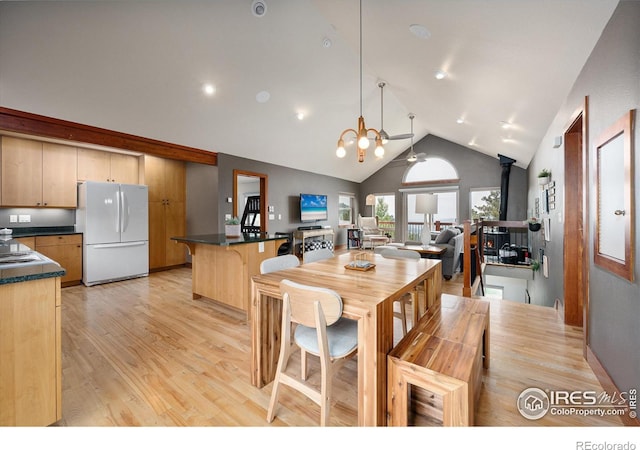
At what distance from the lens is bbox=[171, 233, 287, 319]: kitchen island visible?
9.67 ft

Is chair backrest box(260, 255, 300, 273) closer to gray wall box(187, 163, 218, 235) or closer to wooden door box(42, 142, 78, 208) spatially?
gray wall box(187, 163, 218, 235)

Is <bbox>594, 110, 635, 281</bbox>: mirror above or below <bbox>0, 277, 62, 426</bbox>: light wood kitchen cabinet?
above

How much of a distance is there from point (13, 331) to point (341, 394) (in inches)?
71.6

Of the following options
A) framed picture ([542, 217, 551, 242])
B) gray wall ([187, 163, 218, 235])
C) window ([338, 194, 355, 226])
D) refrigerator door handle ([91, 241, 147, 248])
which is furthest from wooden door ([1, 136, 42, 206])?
framed picture ([542, 217, 551, 242])

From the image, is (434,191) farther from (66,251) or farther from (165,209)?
(66,251)

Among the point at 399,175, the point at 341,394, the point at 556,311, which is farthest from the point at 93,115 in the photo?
the point at 399,175

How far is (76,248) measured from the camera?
13.6 feet

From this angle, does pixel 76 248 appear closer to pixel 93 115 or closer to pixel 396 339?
pixel 93 115

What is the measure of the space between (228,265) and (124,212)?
2662mm

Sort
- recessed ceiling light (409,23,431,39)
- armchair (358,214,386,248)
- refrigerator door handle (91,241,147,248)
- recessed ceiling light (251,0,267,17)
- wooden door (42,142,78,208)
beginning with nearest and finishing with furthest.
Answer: recessed ceiling light (409,23,431,39)
recessed ceiling light (251,0,267,17)
wooden door (42,142,78,208)
refrigerator door handle (91,241,147,248)
armchair (358,214,386,248)

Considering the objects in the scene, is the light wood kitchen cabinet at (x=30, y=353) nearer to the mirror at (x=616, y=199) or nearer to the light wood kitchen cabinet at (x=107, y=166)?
the mirror at (x=616, y=199)

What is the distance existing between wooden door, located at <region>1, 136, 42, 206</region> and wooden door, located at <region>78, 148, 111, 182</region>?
0.46 m

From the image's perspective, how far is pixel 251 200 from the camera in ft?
24.2

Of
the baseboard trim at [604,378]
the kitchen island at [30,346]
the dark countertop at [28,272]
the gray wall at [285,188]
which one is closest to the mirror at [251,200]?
the gray wall at [285,188]
